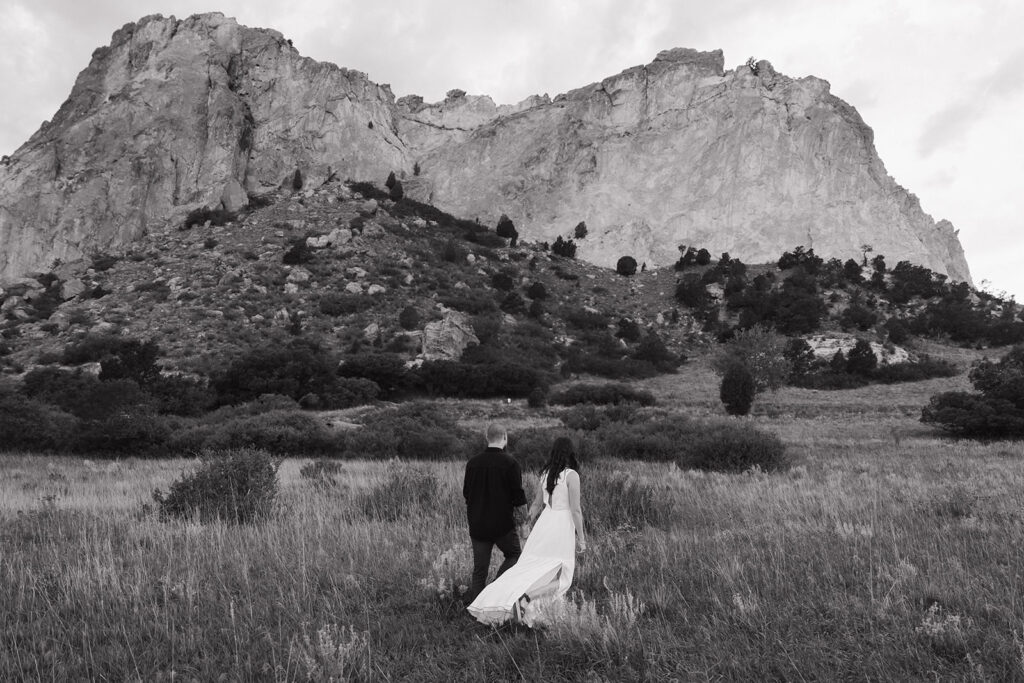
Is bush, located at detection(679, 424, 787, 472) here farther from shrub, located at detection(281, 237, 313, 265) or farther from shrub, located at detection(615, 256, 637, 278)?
shrub, located at detection(615, 256, 637, 278)

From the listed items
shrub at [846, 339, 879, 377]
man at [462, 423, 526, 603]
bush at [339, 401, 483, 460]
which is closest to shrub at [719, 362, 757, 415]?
bush at [339, 401, 483, 460]

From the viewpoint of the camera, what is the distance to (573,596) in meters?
4.11

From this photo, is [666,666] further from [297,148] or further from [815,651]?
[297,148]

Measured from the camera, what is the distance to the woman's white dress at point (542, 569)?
145 inches

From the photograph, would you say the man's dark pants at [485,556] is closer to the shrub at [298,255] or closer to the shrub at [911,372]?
the shrub at [911,372]

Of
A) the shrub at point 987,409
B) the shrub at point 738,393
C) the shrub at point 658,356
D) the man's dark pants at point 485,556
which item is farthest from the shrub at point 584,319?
the man's dark pants at point 485,556

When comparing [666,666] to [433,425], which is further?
[433,425]

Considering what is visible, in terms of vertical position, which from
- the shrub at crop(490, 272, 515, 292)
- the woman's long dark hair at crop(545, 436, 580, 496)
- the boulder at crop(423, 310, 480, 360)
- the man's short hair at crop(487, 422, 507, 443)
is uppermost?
the shrub at crop(490, 272, 515, 292)

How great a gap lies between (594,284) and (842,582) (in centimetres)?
5187

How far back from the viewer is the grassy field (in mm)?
3125

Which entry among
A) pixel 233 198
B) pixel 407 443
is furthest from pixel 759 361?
pixel 233 198

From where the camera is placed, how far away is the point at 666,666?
3027 mm

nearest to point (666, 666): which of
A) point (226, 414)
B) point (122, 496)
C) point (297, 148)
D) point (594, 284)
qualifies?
point (122, 496)

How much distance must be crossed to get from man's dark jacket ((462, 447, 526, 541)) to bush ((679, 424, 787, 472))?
8.67 m
